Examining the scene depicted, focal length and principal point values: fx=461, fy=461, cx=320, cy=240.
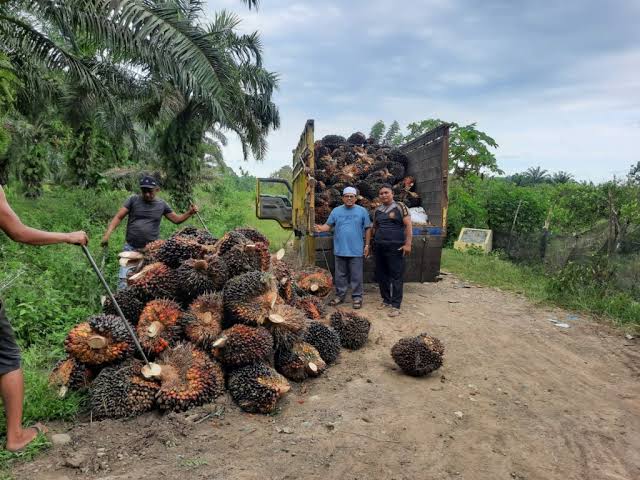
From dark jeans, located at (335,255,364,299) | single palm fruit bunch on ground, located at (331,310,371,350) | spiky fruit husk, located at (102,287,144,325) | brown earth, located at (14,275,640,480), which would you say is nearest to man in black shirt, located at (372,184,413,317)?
dark jeans, located at (335,255,364,299)

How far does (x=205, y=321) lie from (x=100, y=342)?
0.79m

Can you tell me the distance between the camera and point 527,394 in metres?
3.93

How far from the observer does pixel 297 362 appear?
3.93 metres

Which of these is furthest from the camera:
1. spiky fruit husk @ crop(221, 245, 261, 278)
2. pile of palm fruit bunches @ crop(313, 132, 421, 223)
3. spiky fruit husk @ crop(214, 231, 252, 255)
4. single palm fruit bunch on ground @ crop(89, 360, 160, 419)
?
pile of palm fruit bunches @ crop(313, 132, 421, 223)

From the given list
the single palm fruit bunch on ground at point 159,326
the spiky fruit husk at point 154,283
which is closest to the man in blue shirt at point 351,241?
the spiky fruit husk at point 154,283

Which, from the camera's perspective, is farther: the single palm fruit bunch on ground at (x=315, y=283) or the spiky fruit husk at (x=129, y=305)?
the single palm fruit bunch on ground at (x=315, y=283)

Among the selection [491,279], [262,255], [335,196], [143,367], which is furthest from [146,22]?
[491,279]

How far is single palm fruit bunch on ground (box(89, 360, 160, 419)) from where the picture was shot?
321 cm

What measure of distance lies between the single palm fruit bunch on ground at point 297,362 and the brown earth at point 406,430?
0.35 ft

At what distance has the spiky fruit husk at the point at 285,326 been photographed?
391cm

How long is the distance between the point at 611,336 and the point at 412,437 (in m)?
3.95

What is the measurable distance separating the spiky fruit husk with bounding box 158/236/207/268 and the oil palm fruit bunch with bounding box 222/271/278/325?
544 millimetres

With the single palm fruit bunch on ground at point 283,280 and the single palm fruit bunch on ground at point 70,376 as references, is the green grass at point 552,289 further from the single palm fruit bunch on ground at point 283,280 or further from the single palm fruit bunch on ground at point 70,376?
the single palm fruit bunch on ground at point 70,376

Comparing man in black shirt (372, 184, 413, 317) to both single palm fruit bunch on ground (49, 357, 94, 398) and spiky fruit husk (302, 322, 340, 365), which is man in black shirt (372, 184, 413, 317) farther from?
single palm fruit bunch on ground (49, 357, 94, 398)
